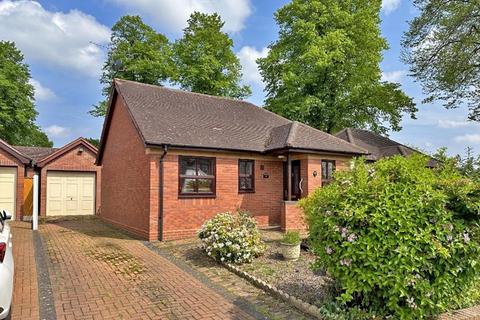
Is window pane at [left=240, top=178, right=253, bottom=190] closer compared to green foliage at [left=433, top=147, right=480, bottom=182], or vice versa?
green foliage at [left=433, top=147, right=480, bottom=182]

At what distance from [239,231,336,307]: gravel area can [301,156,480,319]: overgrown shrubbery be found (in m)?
0.82

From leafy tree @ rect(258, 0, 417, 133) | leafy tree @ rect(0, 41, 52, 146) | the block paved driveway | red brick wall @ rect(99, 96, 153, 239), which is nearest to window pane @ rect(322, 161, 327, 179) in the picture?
red brick wall @ rect(99, 96, 153, 239)

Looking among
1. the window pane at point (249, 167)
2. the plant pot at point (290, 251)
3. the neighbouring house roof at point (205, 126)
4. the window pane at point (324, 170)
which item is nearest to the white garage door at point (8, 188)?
the neighbouring house roof at point (205, 126)

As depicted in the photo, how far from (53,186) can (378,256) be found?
19.3 meters

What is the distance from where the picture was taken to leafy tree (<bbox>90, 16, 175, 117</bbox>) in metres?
26.8

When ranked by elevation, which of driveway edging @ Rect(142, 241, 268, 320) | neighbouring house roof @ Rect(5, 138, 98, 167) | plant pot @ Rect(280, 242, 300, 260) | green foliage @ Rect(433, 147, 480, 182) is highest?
neighbouring house roof @ Rect(5, 138, 98, 167)

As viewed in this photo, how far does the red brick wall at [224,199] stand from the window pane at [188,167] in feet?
0.93

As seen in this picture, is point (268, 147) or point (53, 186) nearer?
point (268, 147)

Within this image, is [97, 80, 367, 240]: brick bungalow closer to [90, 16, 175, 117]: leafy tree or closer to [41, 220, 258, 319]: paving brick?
[41, 220, 258, 319]: paving brick

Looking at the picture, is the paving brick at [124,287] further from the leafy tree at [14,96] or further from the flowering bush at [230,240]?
the leafy tree at [14,96]

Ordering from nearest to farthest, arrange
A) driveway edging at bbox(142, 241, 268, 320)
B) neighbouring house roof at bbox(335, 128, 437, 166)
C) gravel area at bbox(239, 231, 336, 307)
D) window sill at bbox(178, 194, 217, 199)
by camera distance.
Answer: driveway edging at bbox(142, 241, 268, 320) < gravel area at bbox(239, 231, 336, 307) < window sill at bbox(178, 194, 217, 199) < neighbouring house roof at bbox(335, 128, 437, 166)

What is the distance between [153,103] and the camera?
46.9ft

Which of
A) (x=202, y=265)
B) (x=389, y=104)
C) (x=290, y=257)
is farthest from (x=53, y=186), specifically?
(x=389, y=104)

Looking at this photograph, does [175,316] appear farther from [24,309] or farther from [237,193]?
[237,193]
